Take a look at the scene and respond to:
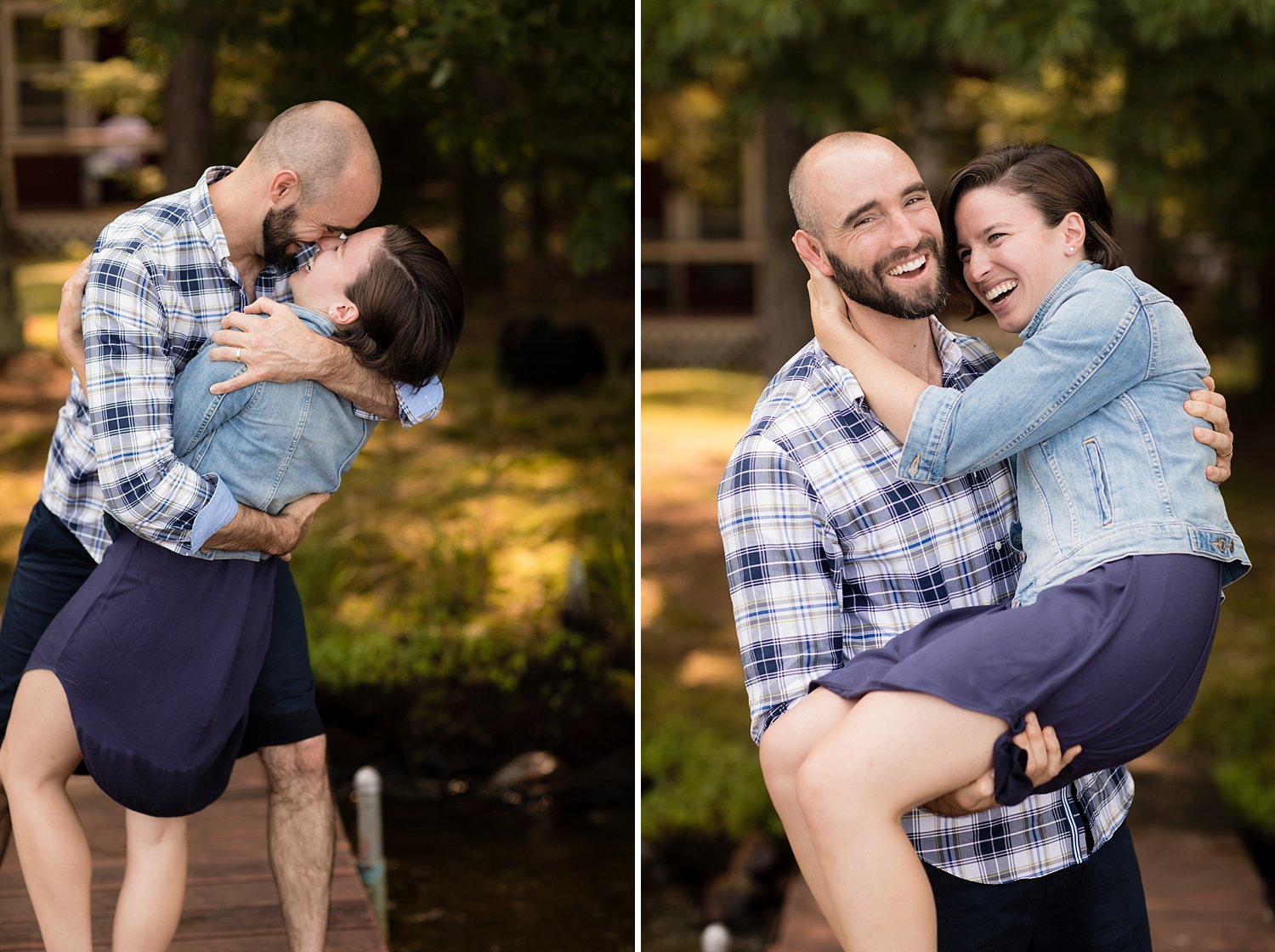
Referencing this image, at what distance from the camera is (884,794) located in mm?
2012

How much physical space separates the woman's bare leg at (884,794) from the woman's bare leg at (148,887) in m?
1.23

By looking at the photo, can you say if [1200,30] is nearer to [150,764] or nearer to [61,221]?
[150,764]

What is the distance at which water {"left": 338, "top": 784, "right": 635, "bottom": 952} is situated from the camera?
5570 mm

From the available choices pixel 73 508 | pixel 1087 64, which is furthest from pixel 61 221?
pixel 73 508

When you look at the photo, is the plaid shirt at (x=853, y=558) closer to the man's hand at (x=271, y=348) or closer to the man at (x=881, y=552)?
the man at (x=881, y=552)

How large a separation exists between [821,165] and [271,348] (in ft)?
3.14

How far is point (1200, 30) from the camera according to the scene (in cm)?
516

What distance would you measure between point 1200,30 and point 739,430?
5.84 meters

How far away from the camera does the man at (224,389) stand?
7.83ft

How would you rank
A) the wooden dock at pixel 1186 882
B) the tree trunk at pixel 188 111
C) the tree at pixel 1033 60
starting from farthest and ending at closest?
1. the tree trunk at pixel 188 111
2. the wooden dock at pixel 1186 882
3. the tree at pixel 1033 60

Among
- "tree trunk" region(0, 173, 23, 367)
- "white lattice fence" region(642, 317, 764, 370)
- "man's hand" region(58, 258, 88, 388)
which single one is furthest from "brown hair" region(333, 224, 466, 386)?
"white lattice fence" region(642, 317, 764, 370)

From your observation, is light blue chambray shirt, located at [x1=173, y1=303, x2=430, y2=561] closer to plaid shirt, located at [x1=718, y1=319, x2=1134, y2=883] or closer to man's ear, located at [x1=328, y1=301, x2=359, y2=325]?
man's ear, located at [x1=328, y1=301, x2=359, y2=325]

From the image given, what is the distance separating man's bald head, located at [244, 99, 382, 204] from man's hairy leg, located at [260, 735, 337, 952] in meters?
1.06

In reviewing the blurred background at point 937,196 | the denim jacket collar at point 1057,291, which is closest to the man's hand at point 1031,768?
the denim jacket collar at point 1057,291
